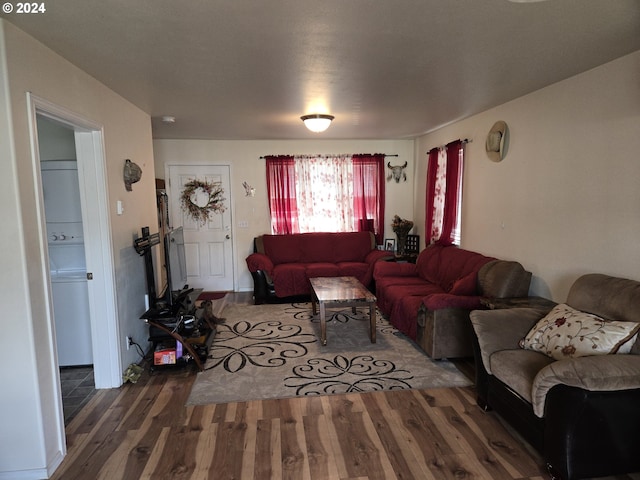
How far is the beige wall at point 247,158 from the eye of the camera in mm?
5941

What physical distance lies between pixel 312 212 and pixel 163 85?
11.4ft

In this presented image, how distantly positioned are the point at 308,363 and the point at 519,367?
1810 mm

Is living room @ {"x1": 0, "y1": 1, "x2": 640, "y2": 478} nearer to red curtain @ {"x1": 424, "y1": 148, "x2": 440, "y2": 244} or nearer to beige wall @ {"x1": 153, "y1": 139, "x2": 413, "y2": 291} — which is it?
red curtain @ {"x1": 424, "y1": 148, "x2": 440, "y2": 244}

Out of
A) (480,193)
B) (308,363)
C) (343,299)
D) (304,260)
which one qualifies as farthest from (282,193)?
(308,363)

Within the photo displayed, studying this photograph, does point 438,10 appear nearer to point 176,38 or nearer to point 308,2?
point 308,2

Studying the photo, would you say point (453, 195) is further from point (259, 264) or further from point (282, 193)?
point (259, 264)

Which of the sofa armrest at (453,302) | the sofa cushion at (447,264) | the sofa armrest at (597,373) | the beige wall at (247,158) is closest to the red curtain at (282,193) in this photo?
the beige wall at (247,158)

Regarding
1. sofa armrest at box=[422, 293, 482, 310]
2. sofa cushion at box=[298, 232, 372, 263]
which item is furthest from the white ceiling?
sofa cushion at box=[298, 232, 372, 263]

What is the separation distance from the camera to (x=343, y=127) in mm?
5094

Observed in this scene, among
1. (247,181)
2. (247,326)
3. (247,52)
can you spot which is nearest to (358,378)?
(247,326)

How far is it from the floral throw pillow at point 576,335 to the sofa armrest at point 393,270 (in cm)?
250

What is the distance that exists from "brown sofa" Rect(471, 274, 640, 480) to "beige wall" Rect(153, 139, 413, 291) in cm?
407

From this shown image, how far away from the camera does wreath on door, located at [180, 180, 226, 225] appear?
602 centimetres

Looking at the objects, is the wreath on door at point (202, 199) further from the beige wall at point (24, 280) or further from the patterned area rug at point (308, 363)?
the beige wall at point (24, 280)
